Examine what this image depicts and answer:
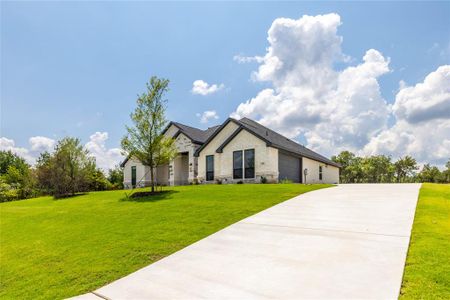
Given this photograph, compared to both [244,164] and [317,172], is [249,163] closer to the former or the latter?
[244,164]

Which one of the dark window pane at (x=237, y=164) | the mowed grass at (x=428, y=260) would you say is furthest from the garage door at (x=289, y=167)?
the mowed grass at (x=428, y=260)

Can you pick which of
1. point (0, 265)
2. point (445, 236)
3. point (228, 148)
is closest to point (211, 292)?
point (445, 236)

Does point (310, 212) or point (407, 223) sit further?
point (310, 212)

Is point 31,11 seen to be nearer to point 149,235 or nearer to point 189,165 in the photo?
point 149,235

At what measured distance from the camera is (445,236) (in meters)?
5.56

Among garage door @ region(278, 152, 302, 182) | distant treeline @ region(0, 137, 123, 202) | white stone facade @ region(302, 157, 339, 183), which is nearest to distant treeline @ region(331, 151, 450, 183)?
white stone facade @ region(302, 157, 339, 183)

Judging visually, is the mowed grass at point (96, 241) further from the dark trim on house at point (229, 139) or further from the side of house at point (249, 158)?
the dark trim on house at point (229, 139)

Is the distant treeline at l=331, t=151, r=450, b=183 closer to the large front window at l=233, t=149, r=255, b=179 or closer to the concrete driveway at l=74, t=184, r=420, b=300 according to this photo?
the large front window at l=233, t=149, r=255, b=179

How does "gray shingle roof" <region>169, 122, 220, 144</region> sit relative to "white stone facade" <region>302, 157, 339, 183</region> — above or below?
above

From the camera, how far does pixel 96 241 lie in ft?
24.2

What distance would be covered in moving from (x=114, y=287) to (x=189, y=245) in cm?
202

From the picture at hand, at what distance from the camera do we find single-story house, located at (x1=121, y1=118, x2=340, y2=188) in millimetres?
20094

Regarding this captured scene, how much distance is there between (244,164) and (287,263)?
53.7 ft

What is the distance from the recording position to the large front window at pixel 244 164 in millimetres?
20622
